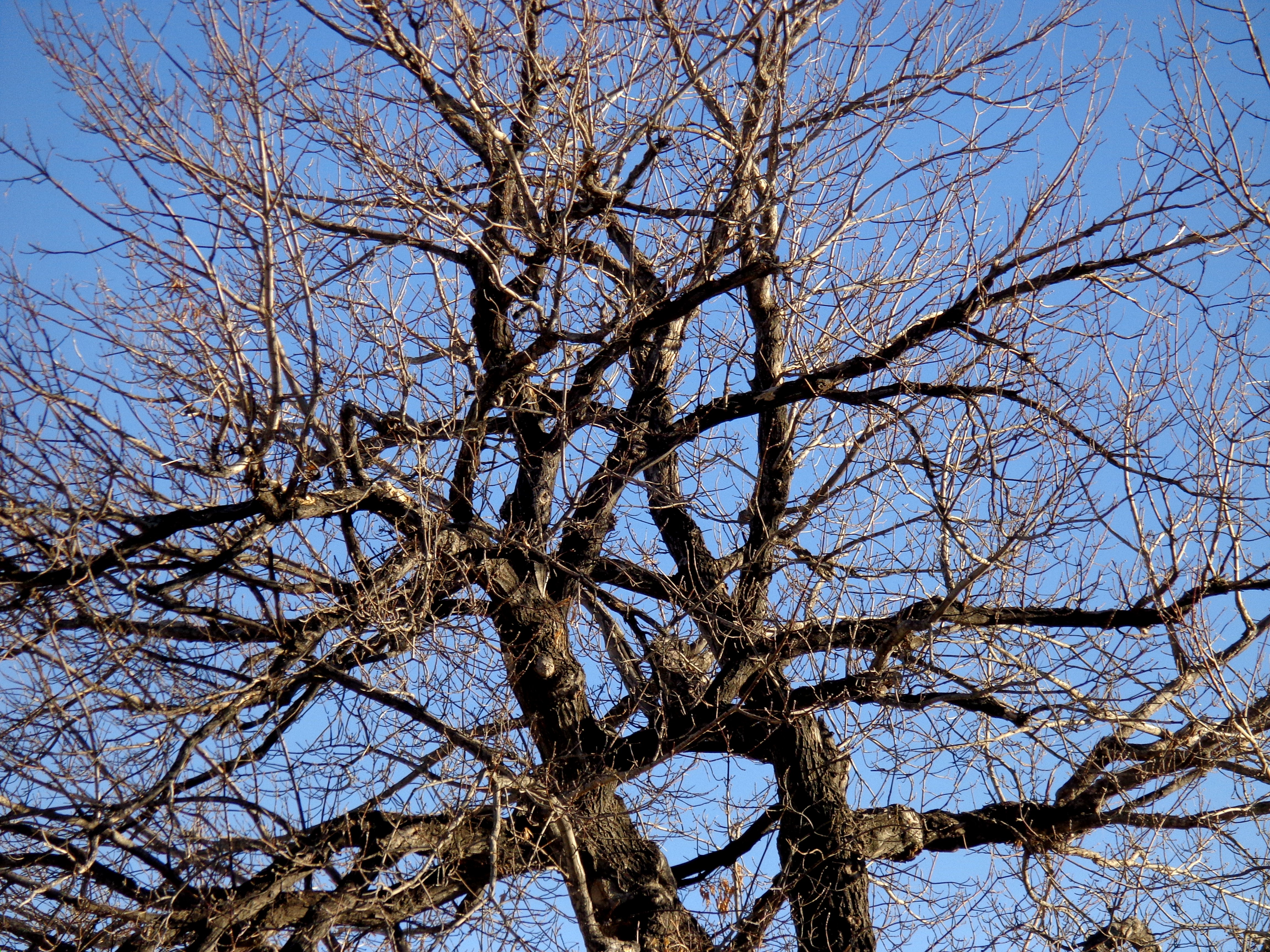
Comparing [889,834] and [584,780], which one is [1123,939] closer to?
[889,834]

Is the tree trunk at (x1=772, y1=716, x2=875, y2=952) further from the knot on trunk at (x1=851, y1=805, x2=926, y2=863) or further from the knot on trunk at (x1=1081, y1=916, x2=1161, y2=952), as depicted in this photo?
the knot on trunk at (x1=1081, y1=916, x2=1161, y2=952)

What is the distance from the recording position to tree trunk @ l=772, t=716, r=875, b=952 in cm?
597

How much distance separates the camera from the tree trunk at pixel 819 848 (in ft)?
19.6

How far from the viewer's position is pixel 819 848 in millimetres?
6227

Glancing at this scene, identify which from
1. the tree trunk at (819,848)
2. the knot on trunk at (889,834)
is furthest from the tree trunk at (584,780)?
the knot on trunk at (889,834)

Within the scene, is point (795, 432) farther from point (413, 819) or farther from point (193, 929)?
point (193, 929)

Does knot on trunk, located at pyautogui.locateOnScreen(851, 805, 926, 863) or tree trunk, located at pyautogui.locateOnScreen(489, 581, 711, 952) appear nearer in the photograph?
tree trunk, located at pyautogui.locateOnScreen(489, 581, 711, 952)

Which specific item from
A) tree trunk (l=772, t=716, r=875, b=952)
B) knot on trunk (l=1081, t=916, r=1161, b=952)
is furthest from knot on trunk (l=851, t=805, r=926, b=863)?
knot on trunk (l=1081, t=916, r=1161, b=952)

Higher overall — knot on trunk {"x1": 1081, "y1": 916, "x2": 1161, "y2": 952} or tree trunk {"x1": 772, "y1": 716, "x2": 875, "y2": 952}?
tree trunk {"x1": 772, "y1": 716, "x2": 875, "y2": 952}

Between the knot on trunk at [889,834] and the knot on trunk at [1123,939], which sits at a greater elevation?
the knot on trunk at [889,834]

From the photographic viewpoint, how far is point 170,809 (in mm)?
4934

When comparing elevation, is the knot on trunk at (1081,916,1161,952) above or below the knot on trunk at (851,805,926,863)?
below

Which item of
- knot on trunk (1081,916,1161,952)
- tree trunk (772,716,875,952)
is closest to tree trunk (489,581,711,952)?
tree trunk (772,716,875,952)

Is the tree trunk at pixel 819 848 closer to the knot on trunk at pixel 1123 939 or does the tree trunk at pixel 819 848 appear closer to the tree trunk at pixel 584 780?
the tree trunk at pixel 584 780
